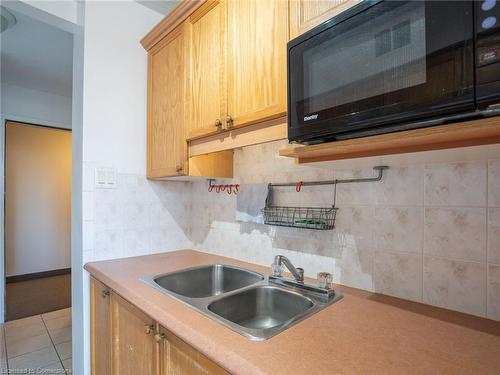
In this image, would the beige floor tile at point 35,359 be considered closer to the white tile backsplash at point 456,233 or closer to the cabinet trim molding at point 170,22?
the cabinet trim molding at point 170,22

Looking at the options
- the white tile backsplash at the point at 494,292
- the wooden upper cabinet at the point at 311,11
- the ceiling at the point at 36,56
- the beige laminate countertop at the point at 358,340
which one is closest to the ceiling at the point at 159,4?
the ceiling at the point at 36,56

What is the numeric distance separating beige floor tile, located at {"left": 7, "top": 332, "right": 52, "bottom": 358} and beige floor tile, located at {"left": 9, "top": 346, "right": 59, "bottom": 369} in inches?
2.6

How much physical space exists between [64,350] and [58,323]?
0.55 metres

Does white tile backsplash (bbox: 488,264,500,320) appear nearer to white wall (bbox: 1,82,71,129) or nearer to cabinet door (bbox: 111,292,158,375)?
cabinet door (bbox: 111,292,158,375)

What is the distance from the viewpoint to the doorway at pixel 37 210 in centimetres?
376

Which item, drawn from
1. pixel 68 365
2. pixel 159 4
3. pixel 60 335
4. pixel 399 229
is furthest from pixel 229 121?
pixel 60 335

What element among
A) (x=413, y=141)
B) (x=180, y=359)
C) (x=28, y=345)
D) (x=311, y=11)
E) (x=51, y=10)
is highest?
(x=51, y=10)

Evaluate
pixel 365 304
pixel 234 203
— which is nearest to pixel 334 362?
pixel 365 304

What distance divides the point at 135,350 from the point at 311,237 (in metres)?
0.90

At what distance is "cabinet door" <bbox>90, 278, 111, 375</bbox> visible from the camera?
4.50 feet

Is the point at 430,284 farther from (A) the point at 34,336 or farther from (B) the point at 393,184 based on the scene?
(A) the point at 34,336

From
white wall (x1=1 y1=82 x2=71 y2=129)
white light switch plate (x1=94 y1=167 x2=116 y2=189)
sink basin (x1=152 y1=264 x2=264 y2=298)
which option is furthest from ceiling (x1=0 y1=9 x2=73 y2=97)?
sink basin (x1=152 y1=264 x2=264 y2=298)

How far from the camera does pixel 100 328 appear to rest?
1.46 metres

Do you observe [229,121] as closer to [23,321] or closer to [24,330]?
[24,330]
